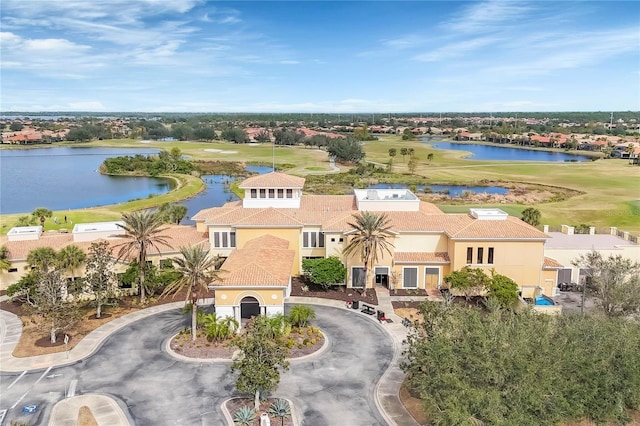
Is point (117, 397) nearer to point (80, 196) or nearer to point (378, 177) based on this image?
point (80, 196)

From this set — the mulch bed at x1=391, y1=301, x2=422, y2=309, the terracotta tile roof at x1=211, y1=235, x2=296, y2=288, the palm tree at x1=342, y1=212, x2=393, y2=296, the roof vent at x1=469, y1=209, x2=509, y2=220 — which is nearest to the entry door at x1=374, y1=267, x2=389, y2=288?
the palm tree at x1=342, y1=212, x2=393, y2=296

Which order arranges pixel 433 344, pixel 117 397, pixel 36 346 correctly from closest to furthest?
pixel 433 344
pixel 117 397
pixel 36 346

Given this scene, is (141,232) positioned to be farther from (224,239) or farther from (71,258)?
(224,239)

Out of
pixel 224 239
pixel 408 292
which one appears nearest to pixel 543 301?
pixel 408 292

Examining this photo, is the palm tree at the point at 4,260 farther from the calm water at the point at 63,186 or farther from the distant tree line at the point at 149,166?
the distant tree line at the point at 149,166

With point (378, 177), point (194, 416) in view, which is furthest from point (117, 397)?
point (378, 177)

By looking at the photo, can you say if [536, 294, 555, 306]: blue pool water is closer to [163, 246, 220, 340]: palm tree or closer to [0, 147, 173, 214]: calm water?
[163, 246, 220, 340]: palm tree
